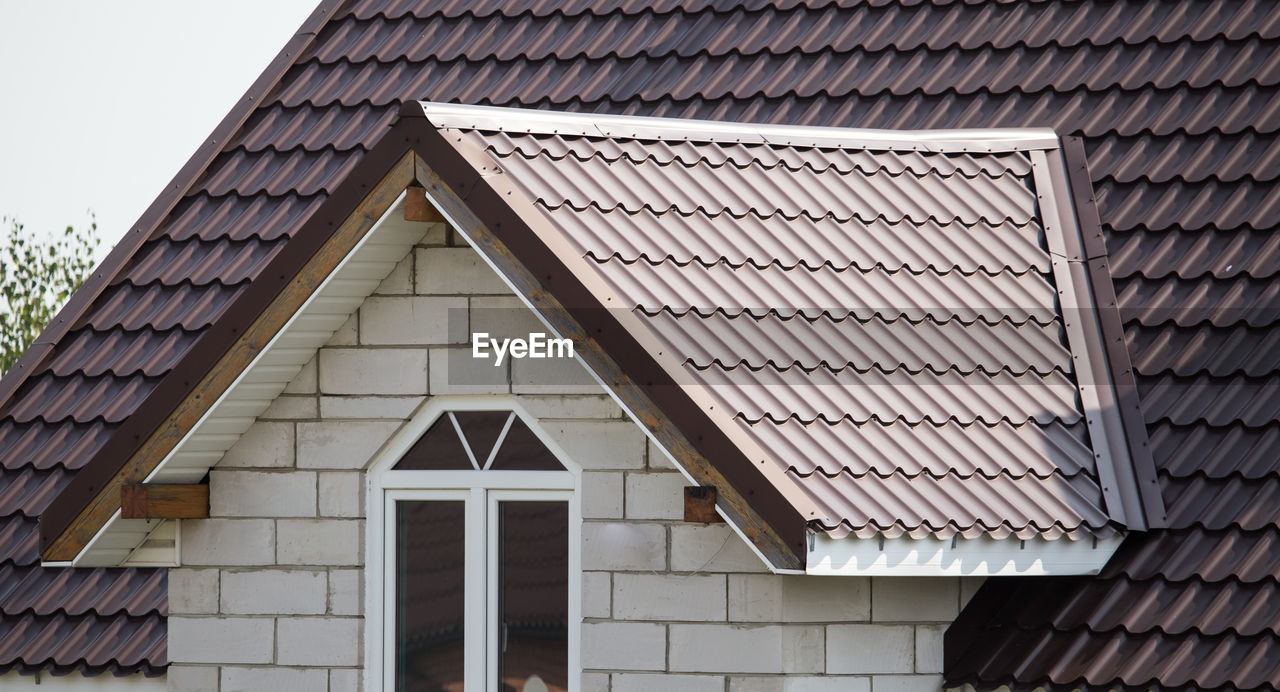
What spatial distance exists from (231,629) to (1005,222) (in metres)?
3.80

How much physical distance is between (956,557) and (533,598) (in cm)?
162

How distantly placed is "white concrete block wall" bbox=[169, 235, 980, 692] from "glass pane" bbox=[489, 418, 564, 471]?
12 cm

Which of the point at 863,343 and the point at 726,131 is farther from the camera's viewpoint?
the point at 726,131

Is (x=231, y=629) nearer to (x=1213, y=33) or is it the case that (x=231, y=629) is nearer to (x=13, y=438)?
(x=13, y=438)

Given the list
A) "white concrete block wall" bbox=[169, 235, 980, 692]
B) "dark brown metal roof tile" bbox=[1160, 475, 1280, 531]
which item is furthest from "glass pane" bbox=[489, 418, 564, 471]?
"dark brown metal roof tile" bbox=[1160, 475, 1280, 531]

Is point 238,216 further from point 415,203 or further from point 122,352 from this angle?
point 415,203

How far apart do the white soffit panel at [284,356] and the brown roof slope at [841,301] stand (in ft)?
1.71

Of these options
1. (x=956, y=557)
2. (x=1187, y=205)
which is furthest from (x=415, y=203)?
(x=1187, y=205)

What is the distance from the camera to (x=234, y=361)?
6230 millimetres

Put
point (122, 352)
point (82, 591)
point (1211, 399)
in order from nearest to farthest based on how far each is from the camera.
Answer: point (1211, 399), point (82, 591), point (122, 352)

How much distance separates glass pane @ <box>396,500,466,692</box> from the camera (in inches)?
250

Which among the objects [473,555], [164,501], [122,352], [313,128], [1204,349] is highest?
[313,128]

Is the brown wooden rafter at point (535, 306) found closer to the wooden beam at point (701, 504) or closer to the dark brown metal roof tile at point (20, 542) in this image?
the wooden beam at point (701, 504)

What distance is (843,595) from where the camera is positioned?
19.4ft
